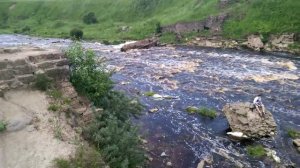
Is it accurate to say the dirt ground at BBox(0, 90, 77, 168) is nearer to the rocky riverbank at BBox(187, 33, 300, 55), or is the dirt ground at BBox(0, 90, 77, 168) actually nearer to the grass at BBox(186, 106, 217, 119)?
the grass at BBox(186, 106, 217, 119)

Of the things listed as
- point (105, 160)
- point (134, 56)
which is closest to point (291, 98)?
point (105, 160)

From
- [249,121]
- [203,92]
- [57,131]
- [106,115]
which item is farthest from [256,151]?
[203,92]

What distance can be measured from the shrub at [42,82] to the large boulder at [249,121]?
520 inches

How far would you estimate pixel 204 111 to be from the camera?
29234 mm

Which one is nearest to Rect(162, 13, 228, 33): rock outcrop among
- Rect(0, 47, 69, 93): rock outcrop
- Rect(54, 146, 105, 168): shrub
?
Rect(0, 47, 69, 93): rock outcrop

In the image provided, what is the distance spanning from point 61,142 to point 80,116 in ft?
9.68

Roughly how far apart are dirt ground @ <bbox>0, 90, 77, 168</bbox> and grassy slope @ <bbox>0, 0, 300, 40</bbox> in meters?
52.0

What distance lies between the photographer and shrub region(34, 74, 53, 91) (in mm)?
18836

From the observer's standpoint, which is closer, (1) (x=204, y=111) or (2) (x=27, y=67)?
(2) (x=27, y=67)

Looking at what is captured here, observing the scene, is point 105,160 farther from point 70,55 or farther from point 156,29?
point 156,29

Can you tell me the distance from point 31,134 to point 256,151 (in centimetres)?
1368

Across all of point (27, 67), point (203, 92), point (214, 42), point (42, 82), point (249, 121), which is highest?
point (27, 67)

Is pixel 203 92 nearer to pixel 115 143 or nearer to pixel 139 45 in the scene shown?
pixel 115 143

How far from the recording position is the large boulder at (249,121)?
25125 mm
